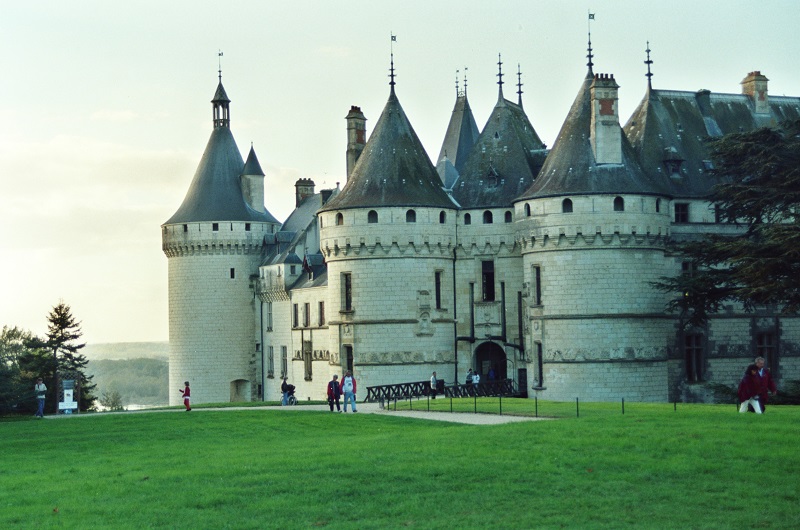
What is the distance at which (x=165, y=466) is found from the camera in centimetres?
2781

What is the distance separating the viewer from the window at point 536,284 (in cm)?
5616

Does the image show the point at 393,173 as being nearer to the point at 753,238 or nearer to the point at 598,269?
the point at 598,269

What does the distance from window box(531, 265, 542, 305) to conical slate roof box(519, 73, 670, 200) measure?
10.2ft

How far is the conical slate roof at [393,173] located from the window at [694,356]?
12.2 metres

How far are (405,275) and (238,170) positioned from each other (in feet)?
78.0

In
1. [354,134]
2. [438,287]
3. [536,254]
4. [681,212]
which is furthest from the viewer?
[354,134]

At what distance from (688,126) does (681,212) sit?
482 centimetres

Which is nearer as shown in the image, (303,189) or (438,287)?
(438,287)

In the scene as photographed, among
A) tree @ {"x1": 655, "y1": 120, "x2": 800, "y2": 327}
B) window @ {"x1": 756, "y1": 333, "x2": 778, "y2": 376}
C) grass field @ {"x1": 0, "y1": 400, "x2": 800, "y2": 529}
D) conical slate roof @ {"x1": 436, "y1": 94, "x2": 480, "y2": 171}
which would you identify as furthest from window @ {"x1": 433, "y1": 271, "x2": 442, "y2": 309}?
grass field @ {"x1": 0, "y1": 400, "x2": 800, "y2": 529}

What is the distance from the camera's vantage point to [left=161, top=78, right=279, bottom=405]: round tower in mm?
76938

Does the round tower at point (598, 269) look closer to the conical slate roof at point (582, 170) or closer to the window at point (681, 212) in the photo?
the conical slate roof at point (582, 170)

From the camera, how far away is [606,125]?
5588 centimetres

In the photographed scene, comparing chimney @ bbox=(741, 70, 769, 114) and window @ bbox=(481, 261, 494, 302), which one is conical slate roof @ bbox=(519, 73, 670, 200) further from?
chimney @ bbox=(741, 70, 769, 114)

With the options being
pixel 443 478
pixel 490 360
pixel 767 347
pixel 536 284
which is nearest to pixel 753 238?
pixel 767 347
